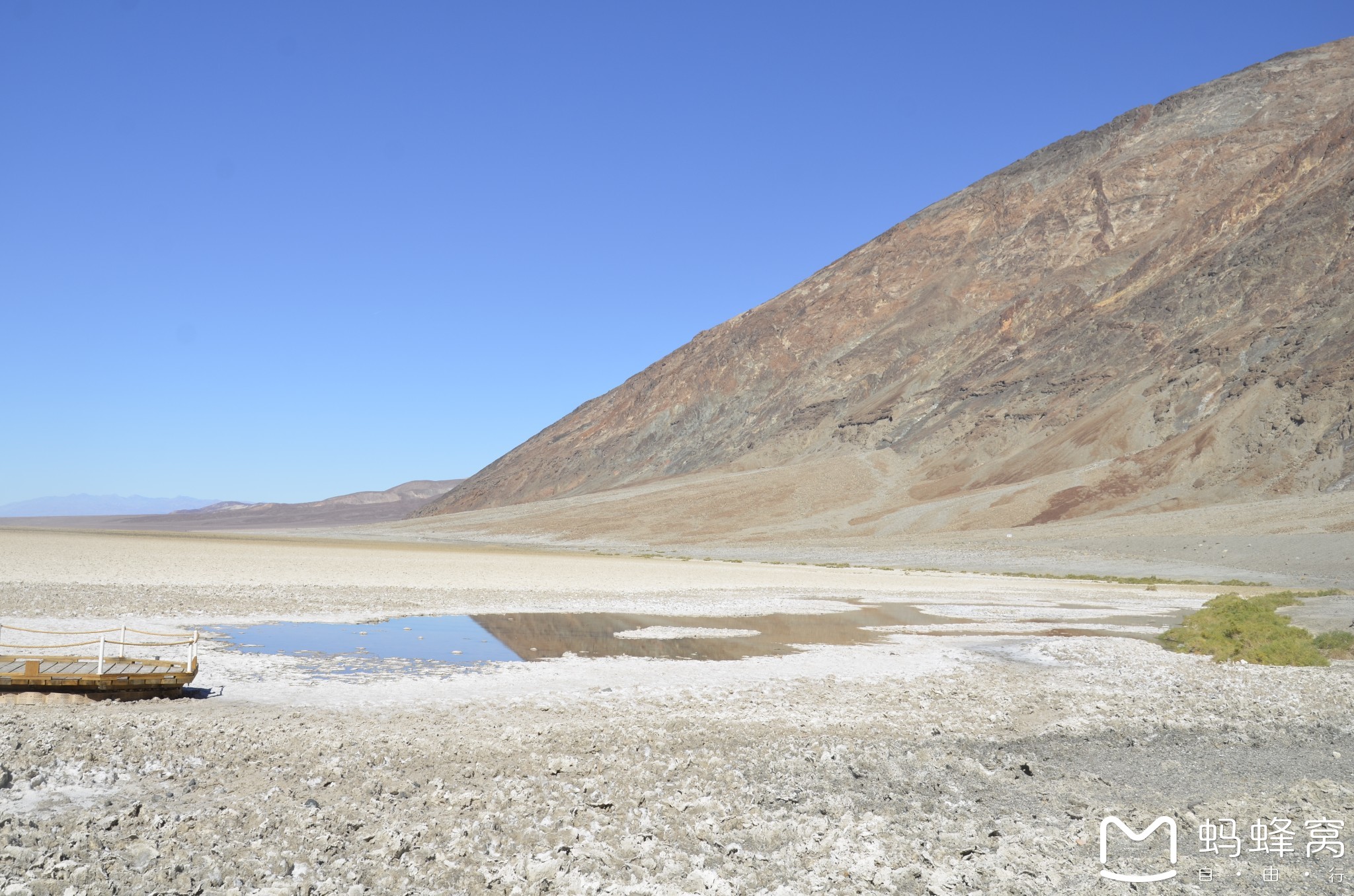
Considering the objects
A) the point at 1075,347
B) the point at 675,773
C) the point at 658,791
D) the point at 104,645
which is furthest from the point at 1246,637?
the point at 1075,347

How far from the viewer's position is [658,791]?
873 centimetres

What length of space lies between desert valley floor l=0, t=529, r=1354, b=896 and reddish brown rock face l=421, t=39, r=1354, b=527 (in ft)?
199

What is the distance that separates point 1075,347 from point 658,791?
338 feet

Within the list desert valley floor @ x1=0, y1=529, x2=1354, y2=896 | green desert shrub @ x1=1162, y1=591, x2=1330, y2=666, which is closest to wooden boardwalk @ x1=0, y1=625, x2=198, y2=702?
desert valley floor @ x1=0, y1=529, x2=1354, y2=896

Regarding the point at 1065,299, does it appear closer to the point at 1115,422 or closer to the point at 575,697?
the point at 1115,422

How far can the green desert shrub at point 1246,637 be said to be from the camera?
17.6 meters

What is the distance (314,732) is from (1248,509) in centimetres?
6124

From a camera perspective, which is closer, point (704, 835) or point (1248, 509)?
point (704, 835)

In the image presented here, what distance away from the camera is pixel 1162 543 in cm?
5519

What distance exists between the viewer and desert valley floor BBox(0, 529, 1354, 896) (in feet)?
22.2

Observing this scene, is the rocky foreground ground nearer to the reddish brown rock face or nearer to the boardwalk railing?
the boardwalk railing

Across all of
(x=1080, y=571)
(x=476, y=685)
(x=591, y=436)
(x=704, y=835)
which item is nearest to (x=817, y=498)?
(x=1080, y=571)

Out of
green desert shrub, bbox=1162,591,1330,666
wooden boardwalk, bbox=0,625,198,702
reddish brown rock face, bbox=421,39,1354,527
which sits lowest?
green desert shrub, bbox=1162,591,1330,666

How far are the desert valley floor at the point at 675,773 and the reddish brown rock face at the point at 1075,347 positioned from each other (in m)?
60.5
